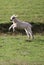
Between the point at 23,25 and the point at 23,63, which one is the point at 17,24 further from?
the point at 23,63

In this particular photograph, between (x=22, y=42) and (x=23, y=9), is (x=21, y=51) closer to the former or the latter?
(x=22, y=42)

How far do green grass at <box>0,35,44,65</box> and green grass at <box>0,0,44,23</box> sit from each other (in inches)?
246

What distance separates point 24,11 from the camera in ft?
104

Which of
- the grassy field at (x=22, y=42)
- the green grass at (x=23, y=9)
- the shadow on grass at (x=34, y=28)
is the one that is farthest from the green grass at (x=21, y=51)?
the green grass at (x=23, y=9)

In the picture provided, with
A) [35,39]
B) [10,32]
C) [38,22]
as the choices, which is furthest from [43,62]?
[38,22]

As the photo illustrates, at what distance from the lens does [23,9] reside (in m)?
32.2

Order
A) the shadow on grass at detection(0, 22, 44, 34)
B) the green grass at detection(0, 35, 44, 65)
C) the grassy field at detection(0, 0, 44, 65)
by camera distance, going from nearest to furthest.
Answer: the green grass at detection(0, 35, 44, 65) → the grassy field at detection(0, 0, 44, 65) → the shadow on grass at detection(0, 22, 44, 34)

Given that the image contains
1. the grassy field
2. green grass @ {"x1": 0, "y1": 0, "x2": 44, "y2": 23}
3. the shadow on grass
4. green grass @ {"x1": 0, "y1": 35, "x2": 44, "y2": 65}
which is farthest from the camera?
green grass @ {"x1": 0, "y1": 0, "x2": 44, "y2": 23}

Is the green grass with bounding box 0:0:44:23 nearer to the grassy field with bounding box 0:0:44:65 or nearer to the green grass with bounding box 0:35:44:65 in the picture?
the grassy field with bounding box 0:0:44:65

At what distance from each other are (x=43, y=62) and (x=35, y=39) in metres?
5.86

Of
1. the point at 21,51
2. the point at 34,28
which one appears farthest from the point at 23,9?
the point at 21,51

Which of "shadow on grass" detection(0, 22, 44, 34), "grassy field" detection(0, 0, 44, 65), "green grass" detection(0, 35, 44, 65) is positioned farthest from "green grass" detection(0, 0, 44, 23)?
"green grass" detection(0, 35, 44, 65)

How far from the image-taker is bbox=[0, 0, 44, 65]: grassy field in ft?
55.0

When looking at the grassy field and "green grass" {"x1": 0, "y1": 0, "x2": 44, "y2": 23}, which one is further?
"green grass" {"x1": 0, "y1": 0, "x2": 44, "y2": 23}
